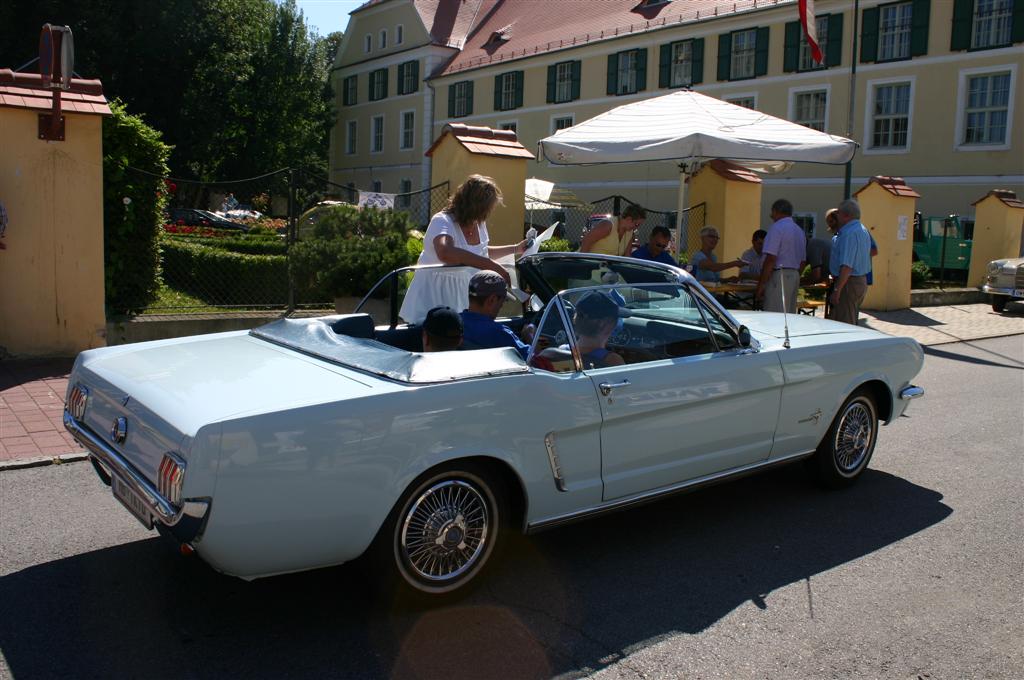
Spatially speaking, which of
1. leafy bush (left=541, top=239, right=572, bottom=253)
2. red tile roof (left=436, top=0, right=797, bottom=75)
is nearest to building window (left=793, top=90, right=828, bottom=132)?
red tile roof (left=436, top=0, right=797, bottom=75)

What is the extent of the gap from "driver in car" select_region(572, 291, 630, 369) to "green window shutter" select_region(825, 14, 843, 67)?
94.8ft

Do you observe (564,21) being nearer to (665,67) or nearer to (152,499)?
(665,67)

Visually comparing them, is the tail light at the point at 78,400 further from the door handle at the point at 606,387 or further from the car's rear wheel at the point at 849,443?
the car's rear wheel at the point at 849,443

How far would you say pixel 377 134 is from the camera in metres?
53.1

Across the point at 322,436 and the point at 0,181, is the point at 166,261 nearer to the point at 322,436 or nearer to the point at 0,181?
the point at 0,181

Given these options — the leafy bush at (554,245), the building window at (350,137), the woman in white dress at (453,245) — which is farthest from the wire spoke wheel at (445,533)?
the building window at (350,137)

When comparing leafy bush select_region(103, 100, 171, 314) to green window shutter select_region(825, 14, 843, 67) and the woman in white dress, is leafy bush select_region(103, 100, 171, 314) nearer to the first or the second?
the woman in white dress

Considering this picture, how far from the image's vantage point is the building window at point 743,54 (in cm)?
3228

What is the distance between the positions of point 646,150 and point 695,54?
91.8 feet

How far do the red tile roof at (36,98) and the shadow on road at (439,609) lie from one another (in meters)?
5.43

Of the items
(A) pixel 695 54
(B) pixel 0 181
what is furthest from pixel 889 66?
(B) pixel 0 181

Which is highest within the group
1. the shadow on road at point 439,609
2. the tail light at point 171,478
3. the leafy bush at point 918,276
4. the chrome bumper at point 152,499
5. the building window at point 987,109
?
the building window at point 987,109

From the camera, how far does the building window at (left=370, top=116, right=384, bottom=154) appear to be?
52.6 m

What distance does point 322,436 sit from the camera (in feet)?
10.6
